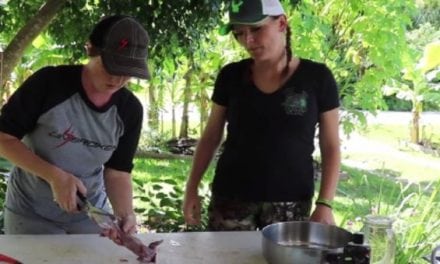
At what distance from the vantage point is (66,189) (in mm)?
1720

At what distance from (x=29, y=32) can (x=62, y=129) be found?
177 cm

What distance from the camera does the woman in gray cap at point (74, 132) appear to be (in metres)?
1.79

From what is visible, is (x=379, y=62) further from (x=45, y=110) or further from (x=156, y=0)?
(x=45, y=110)

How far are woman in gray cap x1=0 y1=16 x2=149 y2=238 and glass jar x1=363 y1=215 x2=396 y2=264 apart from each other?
69 cm

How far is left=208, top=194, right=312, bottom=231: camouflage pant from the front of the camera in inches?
86.3

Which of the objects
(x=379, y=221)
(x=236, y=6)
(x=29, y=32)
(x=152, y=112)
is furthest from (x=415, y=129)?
(x=379, y=221)

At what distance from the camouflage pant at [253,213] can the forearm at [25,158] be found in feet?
2.37

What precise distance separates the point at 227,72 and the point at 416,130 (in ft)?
27.0

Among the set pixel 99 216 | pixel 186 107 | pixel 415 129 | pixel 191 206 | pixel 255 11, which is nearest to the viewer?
pixel 99 216

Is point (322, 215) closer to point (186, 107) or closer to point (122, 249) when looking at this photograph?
point (122, 249)

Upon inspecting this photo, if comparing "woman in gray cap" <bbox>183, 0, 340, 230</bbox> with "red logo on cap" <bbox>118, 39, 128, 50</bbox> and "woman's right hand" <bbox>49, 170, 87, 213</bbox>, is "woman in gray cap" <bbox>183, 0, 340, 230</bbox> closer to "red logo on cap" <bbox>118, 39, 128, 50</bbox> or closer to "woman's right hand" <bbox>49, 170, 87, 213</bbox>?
"red logo on cap" <bbox>118, 39, 128, 50</bbox>

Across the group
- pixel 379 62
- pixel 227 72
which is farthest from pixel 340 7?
pixel 227 72

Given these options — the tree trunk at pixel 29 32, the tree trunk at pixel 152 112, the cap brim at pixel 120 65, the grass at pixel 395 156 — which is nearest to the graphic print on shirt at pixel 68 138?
the cap brim at pixel 120 65

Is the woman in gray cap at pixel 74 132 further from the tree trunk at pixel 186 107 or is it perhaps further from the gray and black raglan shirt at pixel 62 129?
the tree trunk at pixel 186 107
